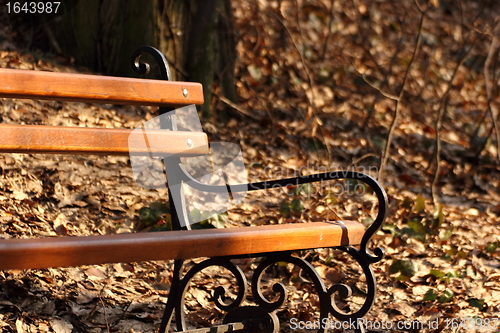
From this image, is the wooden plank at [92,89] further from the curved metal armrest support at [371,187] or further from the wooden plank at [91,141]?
the curved metal armrest support at [371,187]

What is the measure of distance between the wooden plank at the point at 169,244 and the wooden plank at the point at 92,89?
2.34ft

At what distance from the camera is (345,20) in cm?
798

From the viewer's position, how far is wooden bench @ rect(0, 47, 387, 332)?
64.9 inches

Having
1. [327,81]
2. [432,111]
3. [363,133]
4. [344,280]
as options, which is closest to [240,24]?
[327,81]

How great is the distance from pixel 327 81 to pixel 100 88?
14.5 feet

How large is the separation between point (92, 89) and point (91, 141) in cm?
21

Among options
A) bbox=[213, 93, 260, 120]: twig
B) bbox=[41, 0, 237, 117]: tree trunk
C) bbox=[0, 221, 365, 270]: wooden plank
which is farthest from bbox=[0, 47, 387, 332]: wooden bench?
bbox=[213, 93, 260, 120]: twig

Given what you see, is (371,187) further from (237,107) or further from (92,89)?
(237,107)

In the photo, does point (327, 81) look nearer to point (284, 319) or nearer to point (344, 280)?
point (344, 280)

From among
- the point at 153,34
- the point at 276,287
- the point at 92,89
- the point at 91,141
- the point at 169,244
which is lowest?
the point at 276,287

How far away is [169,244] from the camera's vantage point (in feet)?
5.69

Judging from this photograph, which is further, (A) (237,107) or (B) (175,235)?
(A) (237,107)

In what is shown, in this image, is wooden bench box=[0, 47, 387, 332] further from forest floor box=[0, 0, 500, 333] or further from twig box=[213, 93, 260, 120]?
twig box=[213, 93, 260, 120]

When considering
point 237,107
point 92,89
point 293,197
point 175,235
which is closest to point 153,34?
point 237,107
